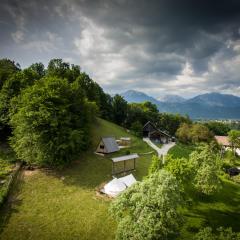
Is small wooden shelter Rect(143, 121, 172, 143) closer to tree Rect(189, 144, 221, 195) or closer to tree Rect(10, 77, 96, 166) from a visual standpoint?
tree Rect(10, 77, 96, 166)

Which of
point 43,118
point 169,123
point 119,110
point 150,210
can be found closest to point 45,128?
point 43,118

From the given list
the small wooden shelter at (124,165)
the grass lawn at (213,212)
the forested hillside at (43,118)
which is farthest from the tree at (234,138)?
the forested hillside at (43,118)

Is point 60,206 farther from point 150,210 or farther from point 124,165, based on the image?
point 124,165

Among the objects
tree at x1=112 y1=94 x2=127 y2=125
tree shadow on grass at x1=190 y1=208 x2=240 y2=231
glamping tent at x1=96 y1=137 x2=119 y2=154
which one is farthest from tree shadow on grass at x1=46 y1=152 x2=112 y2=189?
tree at x1=112 y1=94 x2=127 y2=125

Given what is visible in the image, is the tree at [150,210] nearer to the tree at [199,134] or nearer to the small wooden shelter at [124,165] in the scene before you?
the small wooden shelter at [124,165]

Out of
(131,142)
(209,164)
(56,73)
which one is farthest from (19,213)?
(56,73)

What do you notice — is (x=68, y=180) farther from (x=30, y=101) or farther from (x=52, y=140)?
(x=30, y=101)
